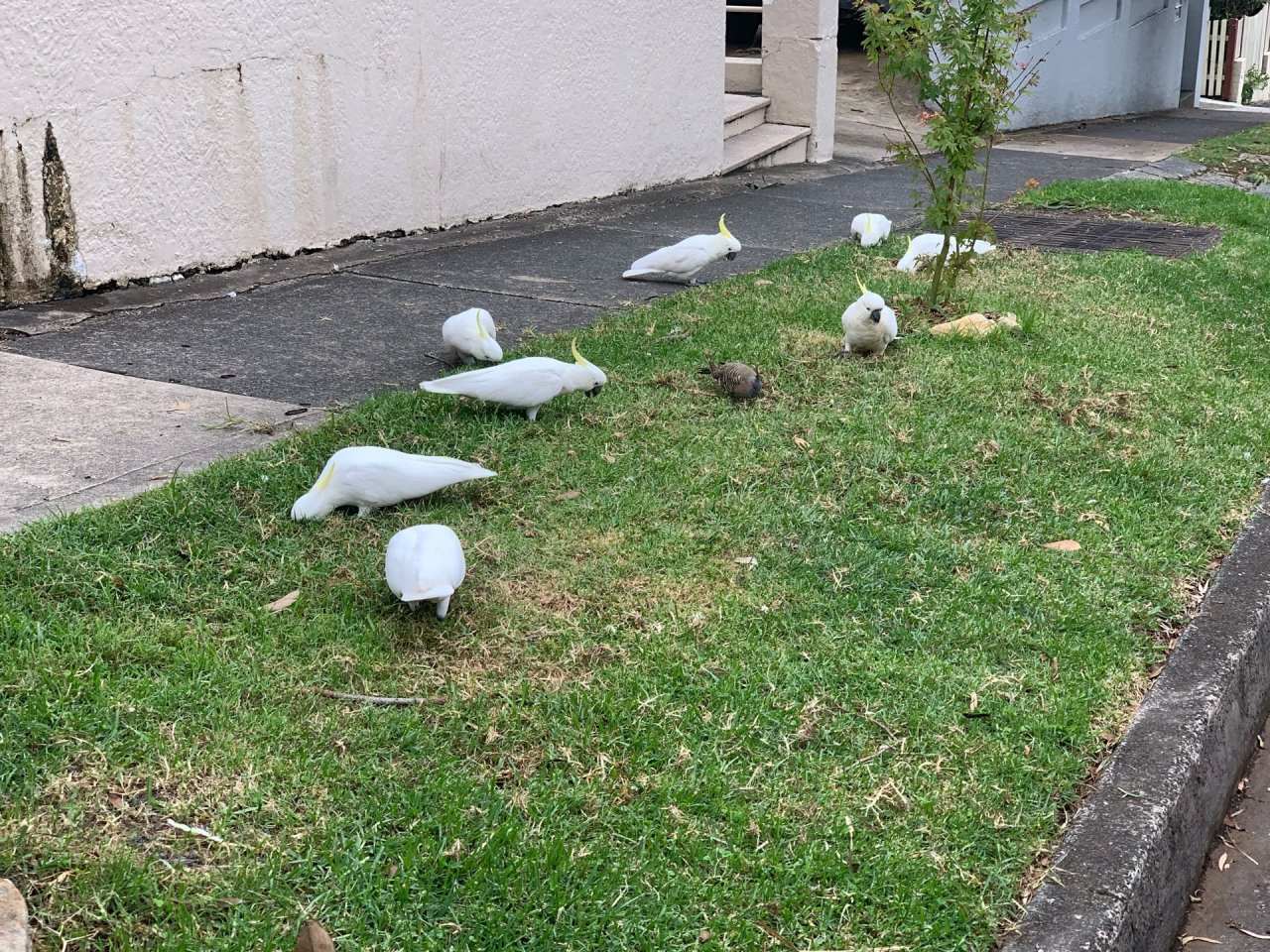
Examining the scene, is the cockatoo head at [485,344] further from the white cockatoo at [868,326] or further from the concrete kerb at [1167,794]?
the concrete kerb at [1167,794]

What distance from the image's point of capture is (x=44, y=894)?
2.05m

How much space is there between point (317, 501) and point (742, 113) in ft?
27.6

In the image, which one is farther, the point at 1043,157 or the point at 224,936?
the point at 1043,157

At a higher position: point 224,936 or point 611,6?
point 611,6

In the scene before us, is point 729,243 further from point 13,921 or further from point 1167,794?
point 13,921

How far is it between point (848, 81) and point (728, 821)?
510 inches

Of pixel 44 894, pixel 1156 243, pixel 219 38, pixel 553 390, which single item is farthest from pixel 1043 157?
pixel 44 894

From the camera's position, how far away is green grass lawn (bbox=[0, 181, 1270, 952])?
7.20ft

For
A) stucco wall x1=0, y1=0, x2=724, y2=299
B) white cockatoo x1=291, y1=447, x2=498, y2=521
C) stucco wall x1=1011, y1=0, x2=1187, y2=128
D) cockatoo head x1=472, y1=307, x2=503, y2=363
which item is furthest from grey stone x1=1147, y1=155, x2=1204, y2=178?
white cockatoo x1=291, y1=447, x2=498, y2=521

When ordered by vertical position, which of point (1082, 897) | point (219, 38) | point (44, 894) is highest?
point (219, 38)

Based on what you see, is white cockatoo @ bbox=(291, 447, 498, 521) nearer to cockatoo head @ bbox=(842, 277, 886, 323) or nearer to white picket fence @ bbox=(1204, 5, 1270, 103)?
cockatoo head @ bbox=(842, 277, 886, 323)

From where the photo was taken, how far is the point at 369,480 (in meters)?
3.42

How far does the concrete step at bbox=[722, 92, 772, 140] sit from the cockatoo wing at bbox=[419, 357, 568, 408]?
23.2 feet

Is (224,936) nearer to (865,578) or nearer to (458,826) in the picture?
(458,826)
